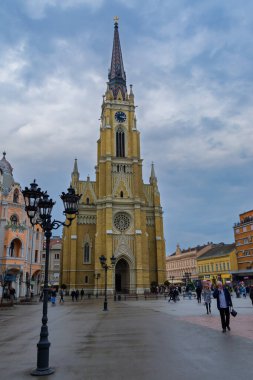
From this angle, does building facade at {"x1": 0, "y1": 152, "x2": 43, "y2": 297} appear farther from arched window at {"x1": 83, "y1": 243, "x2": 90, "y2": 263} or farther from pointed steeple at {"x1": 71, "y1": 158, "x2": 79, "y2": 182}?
pointed steeple at {"x1": 71, "y1": 158, "x2": 79, "y2": 182}

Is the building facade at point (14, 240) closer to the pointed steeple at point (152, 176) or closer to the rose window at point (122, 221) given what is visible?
the rose window at point (122, 221)

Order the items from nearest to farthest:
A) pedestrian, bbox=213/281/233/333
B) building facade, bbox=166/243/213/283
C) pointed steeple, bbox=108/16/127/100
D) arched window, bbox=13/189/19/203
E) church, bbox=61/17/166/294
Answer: pedestrian, bbox=213/281/233/333 < arched window, bbox=13/189/19/203 < church, bbox=61/17/166/294 < pointed steeple, bbox=108/16/127/100 < building facade, bbox=166/243/213/283

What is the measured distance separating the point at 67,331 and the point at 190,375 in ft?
28.6

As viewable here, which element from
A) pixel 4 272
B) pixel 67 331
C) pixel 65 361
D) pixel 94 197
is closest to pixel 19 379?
pixel 65 361

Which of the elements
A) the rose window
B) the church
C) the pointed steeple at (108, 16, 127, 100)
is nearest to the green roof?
the church

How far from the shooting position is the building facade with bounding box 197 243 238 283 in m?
74.4

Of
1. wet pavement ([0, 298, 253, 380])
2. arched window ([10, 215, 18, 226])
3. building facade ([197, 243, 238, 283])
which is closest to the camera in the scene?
wet pavement ([0, 298, 253, 380])

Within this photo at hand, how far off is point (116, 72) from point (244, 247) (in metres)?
46.6

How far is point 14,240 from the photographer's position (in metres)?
44.9

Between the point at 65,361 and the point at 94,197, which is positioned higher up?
the point at 94,197

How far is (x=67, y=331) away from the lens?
564 inches

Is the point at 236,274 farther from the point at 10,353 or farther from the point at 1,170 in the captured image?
the point at 10,353

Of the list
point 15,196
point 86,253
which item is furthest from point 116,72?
point 15,196

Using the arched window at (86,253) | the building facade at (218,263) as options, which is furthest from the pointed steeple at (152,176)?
the building facade at (218,263)
